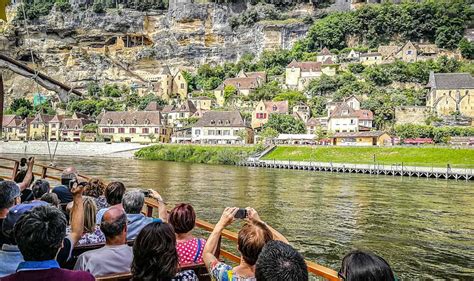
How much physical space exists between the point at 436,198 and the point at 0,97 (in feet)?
85.7

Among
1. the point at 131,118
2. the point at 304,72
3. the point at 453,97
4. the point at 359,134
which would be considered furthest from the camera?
the point at 304,72

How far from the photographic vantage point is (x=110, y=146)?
7606 centimetres

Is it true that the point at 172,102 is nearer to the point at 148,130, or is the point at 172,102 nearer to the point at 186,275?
the point at 148,130

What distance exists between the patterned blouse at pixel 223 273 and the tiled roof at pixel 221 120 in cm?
7340

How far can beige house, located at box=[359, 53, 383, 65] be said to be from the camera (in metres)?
95.4

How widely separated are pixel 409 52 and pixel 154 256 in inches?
4085

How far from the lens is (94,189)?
25.5 feet

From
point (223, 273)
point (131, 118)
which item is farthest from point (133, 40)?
point (223, 273)

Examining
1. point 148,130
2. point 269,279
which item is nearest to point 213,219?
point 269,279

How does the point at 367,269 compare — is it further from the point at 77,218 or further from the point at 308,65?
the point at 308,65

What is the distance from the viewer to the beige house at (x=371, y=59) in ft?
313

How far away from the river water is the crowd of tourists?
7879mm

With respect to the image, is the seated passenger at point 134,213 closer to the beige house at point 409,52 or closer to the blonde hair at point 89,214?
the blonde hair at point 89,214

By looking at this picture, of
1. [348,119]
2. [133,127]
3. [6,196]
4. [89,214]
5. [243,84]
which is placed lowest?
[89,214]
